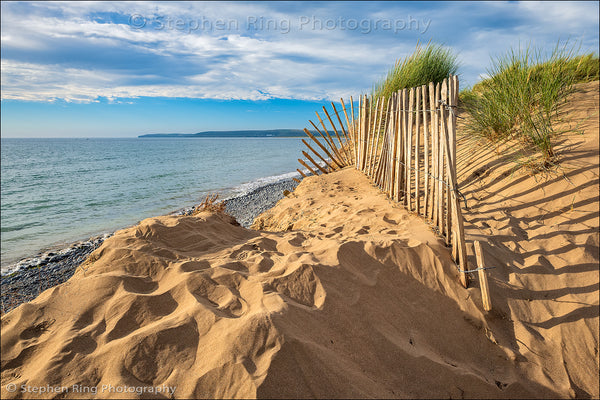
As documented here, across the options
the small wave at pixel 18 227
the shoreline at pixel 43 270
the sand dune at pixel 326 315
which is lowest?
the shoreline at pixel 43 270

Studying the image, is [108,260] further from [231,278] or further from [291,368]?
[291,368]

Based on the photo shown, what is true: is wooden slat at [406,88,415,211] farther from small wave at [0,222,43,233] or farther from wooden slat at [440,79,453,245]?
small wave at [0,222,43,233]

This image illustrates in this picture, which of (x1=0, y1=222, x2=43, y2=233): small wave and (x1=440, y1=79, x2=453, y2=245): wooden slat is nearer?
(x1=440, y1=79, x2=453, y2=245): wooden slat

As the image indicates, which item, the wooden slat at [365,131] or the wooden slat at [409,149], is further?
the wooden slat at [365,131]

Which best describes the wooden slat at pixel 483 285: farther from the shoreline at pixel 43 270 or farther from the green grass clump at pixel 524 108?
the shoreline at pixel 43 270

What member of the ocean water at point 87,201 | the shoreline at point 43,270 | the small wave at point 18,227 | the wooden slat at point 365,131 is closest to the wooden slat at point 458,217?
the wooden slat at point 365,131

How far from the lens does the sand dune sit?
1.75m

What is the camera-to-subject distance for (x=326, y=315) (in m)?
2.16

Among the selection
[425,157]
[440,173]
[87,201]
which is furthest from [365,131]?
[87,201]

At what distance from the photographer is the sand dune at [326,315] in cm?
175

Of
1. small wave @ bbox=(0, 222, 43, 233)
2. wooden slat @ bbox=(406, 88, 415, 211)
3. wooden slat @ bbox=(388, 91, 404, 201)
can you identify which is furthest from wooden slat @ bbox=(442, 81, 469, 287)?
small wave @ bbox=(0, 222, 43, 233)

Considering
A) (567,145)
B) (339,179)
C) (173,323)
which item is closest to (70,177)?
(339,179)

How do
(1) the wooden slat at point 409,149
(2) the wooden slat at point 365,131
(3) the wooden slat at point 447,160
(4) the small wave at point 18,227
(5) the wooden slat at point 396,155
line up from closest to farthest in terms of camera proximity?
(3) the wooden slat at point 447,160
(1) the wooden slat at point 409,149
(5) the wooden slat at point 396,155
(2) the wooden slat at point 365,131
(4) the small wave at point 18,227

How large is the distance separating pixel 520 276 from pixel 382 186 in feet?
8.97
